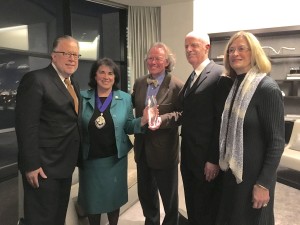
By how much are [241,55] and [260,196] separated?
742 millimetres

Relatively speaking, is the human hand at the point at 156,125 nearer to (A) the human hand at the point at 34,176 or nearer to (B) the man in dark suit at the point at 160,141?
(B) the man in dark suit at the point at 160,141

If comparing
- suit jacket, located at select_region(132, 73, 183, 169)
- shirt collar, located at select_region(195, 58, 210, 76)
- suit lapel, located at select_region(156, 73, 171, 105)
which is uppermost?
shirt collar, located at select_region(195, 58, 210, 76)

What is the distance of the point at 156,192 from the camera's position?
221cm

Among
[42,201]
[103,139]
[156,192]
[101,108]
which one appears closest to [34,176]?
[42,201]

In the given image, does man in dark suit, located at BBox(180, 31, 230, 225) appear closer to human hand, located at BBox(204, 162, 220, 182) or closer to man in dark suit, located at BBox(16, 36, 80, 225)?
human hand, located at BBox(204, 162, 220, 182)

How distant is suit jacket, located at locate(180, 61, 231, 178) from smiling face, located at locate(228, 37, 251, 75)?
0.62 feet

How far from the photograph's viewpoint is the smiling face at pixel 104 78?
1.87 metres

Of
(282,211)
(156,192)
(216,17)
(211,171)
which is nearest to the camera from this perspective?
(211,171)

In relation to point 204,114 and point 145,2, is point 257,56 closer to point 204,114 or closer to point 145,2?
point 204,114

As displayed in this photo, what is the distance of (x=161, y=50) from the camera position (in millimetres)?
2033

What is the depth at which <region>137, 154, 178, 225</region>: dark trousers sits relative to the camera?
2.05 metres

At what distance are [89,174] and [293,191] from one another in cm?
264

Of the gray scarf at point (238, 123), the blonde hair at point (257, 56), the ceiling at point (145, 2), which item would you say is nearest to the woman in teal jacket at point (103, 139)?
the gray scarf at point (238, 123)

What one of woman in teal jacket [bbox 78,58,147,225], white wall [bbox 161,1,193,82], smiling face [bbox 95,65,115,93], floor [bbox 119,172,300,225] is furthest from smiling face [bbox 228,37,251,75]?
white wall [bbox 161,1,193,82]
